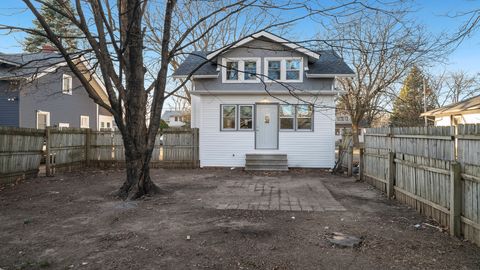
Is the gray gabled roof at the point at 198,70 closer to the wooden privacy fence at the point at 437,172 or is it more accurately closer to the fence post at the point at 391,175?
the wooden privacy fence at the point at 437,172

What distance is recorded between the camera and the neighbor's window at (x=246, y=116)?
14211 mm

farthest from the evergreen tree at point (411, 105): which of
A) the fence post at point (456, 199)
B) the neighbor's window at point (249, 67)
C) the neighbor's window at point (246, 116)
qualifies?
the fence post at point (456, 199)

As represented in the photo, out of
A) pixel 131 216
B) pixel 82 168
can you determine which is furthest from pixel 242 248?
pixel 82 168

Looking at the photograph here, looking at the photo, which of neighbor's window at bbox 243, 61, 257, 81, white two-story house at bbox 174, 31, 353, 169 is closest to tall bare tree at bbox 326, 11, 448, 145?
white two-story house at bbox 174, 31, 353, 169

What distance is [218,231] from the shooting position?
16.6ft

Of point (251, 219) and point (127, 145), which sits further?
point (127, 145)

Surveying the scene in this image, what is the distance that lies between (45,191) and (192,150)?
633 centimetres

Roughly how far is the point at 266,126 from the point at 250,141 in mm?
953

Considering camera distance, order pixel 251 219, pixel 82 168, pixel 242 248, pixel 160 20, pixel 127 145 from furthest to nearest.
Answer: pixel 160 20 → pixel 82 168 → pixel 127 145 → pixel 251 219 → pixel 242 248

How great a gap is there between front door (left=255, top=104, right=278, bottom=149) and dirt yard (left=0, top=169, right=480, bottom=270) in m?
5.52

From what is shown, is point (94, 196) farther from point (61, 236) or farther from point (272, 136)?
point (272, 136)

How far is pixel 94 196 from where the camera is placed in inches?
311

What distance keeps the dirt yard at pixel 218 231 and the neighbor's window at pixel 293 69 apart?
6.63 meters

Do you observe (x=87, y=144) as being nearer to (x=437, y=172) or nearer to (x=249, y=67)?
(x=249, y=67)
